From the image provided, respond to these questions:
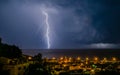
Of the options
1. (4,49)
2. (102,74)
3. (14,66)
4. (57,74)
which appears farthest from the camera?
(57,74)

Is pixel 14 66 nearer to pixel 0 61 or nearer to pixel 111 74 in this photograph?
pixel 0 61

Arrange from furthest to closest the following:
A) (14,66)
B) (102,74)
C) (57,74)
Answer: (57,74)
(102,74)
(14,66)

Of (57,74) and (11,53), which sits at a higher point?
(11,53)

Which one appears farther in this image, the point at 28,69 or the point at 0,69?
the point at 28,69

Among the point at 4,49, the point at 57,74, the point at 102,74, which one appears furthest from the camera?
the point at 57,74

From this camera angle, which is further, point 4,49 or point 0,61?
point 4,49

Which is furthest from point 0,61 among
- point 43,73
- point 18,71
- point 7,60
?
point 43,73

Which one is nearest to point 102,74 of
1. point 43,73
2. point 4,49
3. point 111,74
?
point 111,74

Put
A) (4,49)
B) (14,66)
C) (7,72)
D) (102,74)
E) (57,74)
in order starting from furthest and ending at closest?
1. (57,74)
2. (4,49)
3. (102,74)
4. (14,66)
5. (7,72)

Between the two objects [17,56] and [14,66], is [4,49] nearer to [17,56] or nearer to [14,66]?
[17,56]
